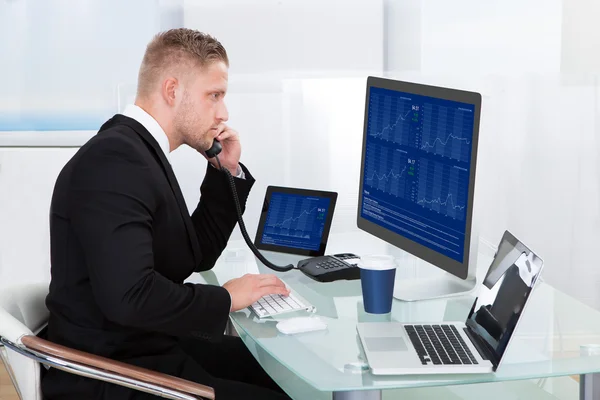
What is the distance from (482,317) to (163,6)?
2677 millimetres

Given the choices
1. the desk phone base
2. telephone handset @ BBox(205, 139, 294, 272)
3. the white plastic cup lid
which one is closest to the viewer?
the white plastic cup lid

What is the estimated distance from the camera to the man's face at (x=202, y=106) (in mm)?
2047

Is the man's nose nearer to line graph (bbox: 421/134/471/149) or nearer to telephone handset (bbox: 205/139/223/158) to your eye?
telephone handset (bbox: 205/139/223/158)

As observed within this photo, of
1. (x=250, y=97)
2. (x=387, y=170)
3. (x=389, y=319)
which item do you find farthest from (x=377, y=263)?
(x=250, y=97)

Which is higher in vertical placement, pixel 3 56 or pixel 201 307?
pixel 3 56

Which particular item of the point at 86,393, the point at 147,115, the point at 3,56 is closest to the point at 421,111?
the point at 147,115

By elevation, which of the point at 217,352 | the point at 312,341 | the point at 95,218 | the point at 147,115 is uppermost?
the point at 147,115

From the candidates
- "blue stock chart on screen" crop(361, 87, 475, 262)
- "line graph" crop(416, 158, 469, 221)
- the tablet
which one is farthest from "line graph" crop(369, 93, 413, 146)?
the tablet

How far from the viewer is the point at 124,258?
1.67 meters

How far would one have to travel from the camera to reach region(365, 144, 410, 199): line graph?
2.22 meters

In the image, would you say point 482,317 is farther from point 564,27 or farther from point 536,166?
point 564,27

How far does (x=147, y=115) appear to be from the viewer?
2.02m

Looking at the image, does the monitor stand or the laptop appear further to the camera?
the monitor stand

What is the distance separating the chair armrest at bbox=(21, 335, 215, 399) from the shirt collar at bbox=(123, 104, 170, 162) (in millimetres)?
565
